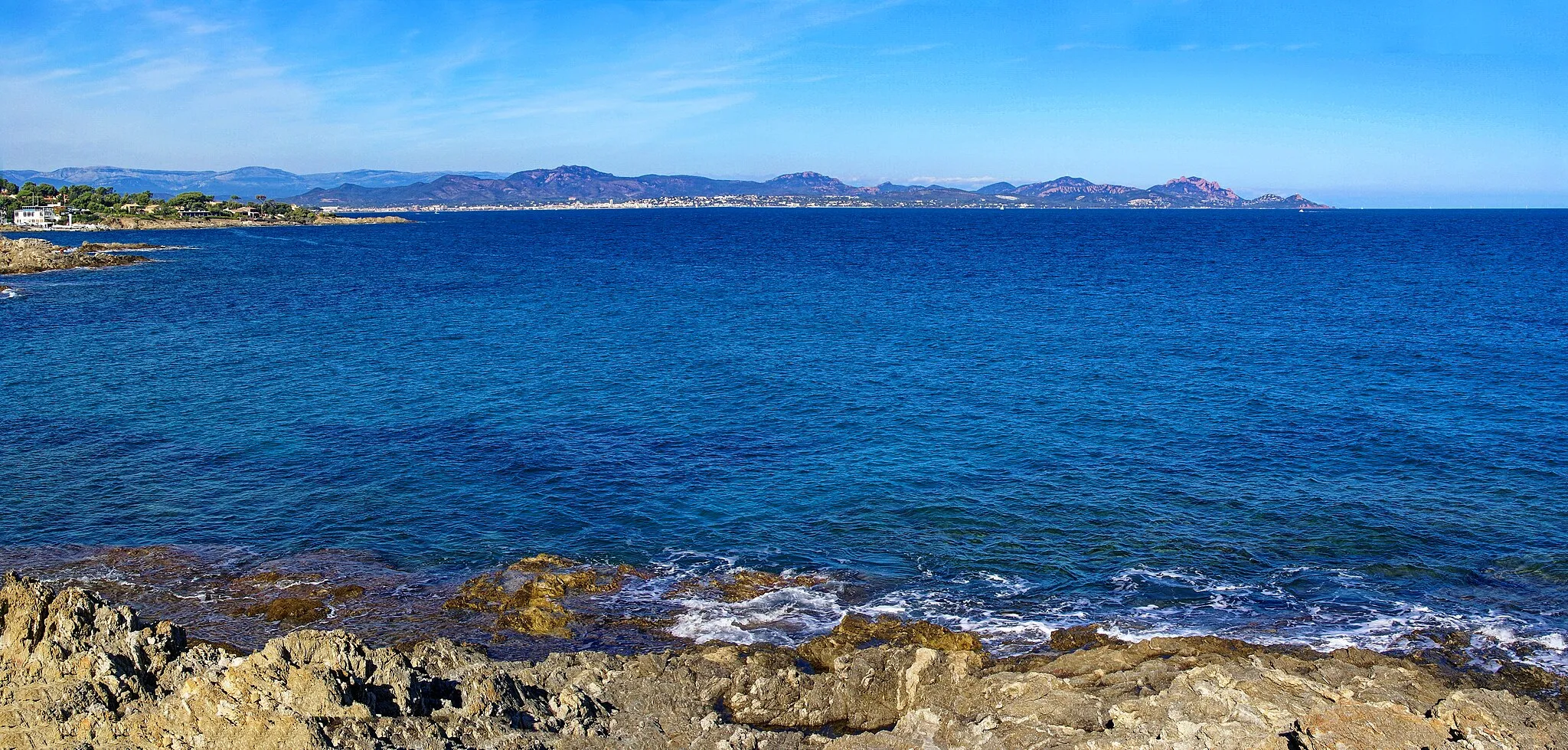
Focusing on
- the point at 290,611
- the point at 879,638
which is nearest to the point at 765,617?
the point at 879,638

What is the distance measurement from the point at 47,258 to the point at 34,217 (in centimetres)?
7255

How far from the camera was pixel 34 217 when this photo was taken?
166875 millimetres

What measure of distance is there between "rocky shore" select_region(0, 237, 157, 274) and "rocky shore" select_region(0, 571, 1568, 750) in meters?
113

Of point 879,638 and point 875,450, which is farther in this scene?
point 875,450

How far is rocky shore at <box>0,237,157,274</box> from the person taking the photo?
10669 centimetres

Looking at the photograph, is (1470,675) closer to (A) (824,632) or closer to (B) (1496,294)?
(A) (824,632)

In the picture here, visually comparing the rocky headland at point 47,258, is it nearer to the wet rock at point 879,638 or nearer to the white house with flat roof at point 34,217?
the white house with flat roof at point 34,217

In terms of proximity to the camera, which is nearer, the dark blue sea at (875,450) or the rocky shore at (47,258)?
the dark blue sea at (875,450)

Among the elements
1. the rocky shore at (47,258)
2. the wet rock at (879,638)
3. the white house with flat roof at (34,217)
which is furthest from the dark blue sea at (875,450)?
the white house with flat roof at (34,217)

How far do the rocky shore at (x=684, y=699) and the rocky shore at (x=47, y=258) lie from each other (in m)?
113

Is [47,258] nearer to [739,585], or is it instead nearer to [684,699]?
[739,585]

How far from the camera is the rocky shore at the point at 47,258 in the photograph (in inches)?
4200

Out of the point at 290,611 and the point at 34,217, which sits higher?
the point at 34,217

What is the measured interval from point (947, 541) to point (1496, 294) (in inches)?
3160
